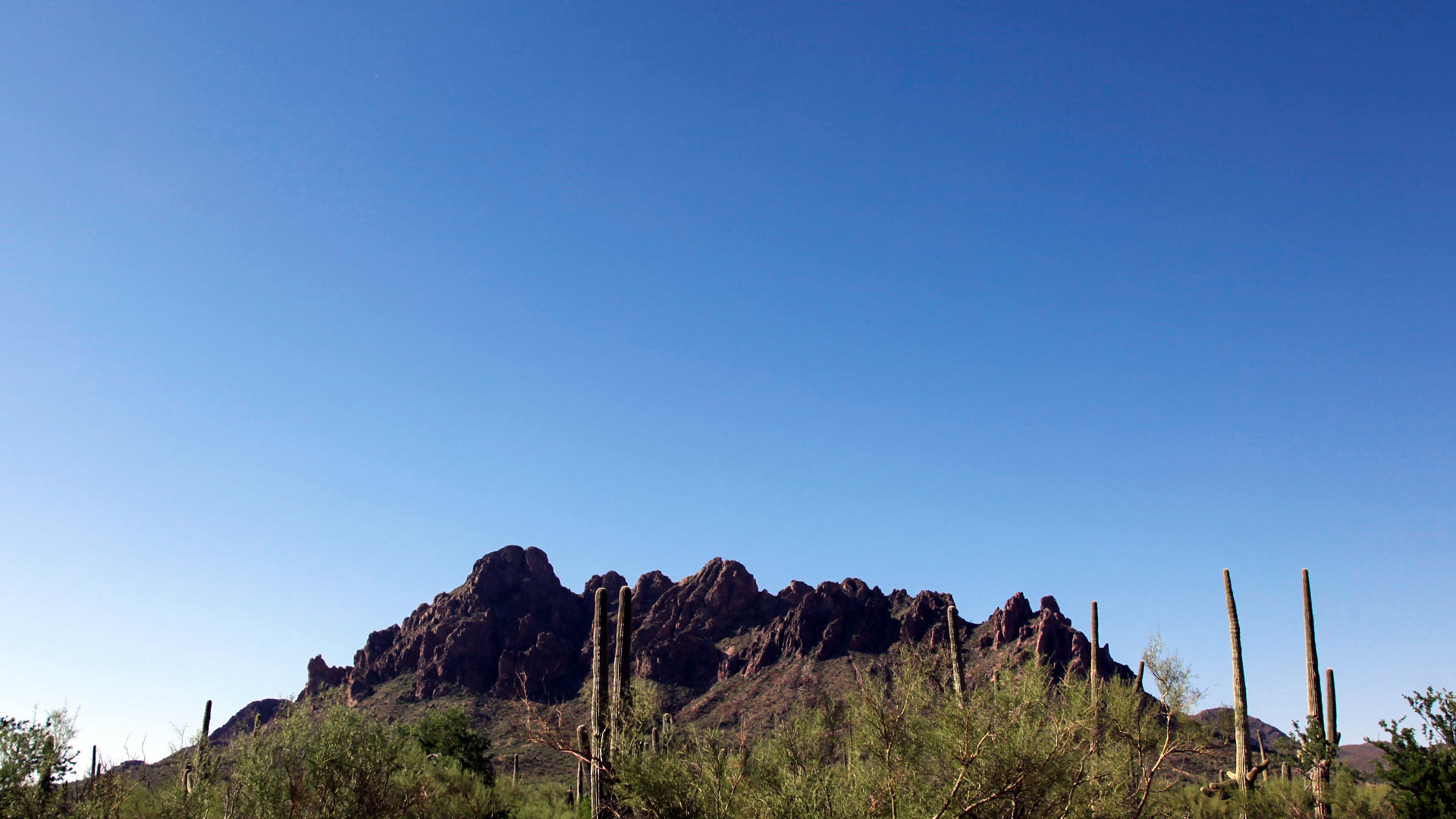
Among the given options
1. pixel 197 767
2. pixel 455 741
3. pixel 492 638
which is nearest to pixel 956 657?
pixel 197 767

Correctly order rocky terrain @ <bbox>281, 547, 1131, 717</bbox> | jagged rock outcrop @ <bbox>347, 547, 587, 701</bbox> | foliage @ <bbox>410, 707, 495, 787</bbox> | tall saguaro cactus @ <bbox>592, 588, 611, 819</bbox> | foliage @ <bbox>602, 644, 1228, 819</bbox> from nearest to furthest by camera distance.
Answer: foliage @ <bbox>602, 644, 1228, 819</bbox> < tall saguaro cactus @ <bbox>592, 588, 611, 819</bbox> < foliage @ <bbox>410, 707, 495, 787</bbox> < rocky terrain @ <bbox>281, 547, 1131, 717</bbox> < jagged rock outcrop @ <bbox>347, 547, 587, 701</bbox>

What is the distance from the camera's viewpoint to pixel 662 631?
304 feet

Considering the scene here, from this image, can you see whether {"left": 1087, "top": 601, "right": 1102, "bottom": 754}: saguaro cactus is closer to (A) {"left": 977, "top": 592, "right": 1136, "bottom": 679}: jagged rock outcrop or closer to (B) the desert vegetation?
(B) the desert vegetation

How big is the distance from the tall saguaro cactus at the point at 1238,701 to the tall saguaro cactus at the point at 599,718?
56.1 feet

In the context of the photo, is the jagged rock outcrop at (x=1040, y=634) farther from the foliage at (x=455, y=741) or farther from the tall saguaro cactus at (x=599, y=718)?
the tall saguaro cactus at (x=599, y=718)

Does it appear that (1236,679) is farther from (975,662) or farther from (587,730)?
(975,662)

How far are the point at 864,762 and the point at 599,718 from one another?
5337 millimetres

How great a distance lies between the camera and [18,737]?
17.2 m

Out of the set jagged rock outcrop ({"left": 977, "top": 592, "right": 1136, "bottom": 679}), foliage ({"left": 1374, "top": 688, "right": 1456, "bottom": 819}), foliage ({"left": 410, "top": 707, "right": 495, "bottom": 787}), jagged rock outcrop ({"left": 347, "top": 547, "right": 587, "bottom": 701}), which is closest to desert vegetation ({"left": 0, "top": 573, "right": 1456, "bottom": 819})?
foliage ({"left": 1374, "top": 688, "right": 1456, "bottom": 819})

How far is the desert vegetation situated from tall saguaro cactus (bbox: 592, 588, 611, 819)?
42 millimetres

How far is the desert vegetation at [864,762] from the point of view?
1218cm

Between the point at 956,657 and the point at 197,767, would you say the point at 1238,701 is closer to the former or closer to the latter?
the point at 956,657

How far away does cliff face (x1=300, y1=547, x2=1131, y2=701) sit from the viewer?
82125 millimetres

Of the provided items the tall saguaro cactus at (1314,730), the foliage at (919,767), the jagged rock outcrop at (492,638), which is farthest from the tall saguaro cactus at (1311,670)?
the jagged rock outcrop at (492,638)
